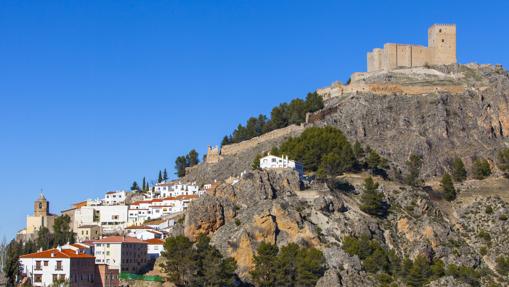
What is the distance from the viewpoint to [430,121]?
145 m

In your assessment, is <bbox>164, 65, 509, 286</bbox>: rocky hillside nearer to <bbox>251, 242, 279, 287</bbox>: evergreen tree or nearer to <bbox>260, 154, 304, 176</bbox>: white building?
<bbox>251, 242, 279, 287</bbox>: evergreen tree

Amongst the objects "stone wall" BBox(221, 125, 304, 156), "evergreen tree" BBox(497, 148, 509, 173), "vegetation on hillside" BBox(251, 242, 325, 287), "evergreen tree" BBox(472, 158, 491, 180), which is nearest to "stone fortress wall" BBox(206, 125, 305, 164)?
"stone wall" BBox(221, 125, 304, 156)

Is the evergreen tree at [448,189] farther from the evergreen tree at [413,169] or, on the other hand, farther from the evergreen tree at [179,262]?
the evergreen tree at [179,262]

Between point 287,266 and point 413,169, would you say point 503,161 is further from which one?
point 287,266

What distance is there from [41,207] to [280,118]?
36.5m

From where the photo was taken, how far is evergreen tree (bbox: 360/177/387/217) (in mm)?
118750

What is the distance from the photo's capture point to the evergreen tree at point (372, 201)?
11875 centimetres

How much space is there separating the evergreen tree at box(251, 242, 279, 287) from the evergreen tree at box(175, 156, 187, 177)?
58879 millimetres

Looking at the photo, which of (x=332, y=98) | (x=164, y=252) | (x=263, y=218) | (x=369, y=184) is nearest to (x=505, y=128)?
(x=332, y=98)

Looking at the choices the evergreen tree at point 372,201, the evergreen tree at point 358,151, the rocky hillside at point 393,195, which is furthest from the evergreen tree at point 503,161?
the evergreen tree at point 372,201

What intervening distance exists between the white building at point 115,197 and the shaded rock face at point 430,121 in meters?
29.4

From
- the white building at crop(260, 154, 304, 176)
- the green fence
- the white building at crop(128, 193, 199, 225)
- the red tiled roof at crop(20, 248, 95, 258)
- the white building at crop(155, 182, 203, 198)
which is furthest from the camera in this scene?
the white building at crop(155, 182, 203, 198)

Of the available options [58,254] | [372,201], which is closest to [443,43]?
[372,201]

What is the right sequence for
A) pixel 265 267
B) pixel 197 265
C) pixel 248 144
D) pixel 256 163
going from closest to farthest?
pixel 197 265 < pixel 265 267 < pixel 256 163 < pixel 248 144
